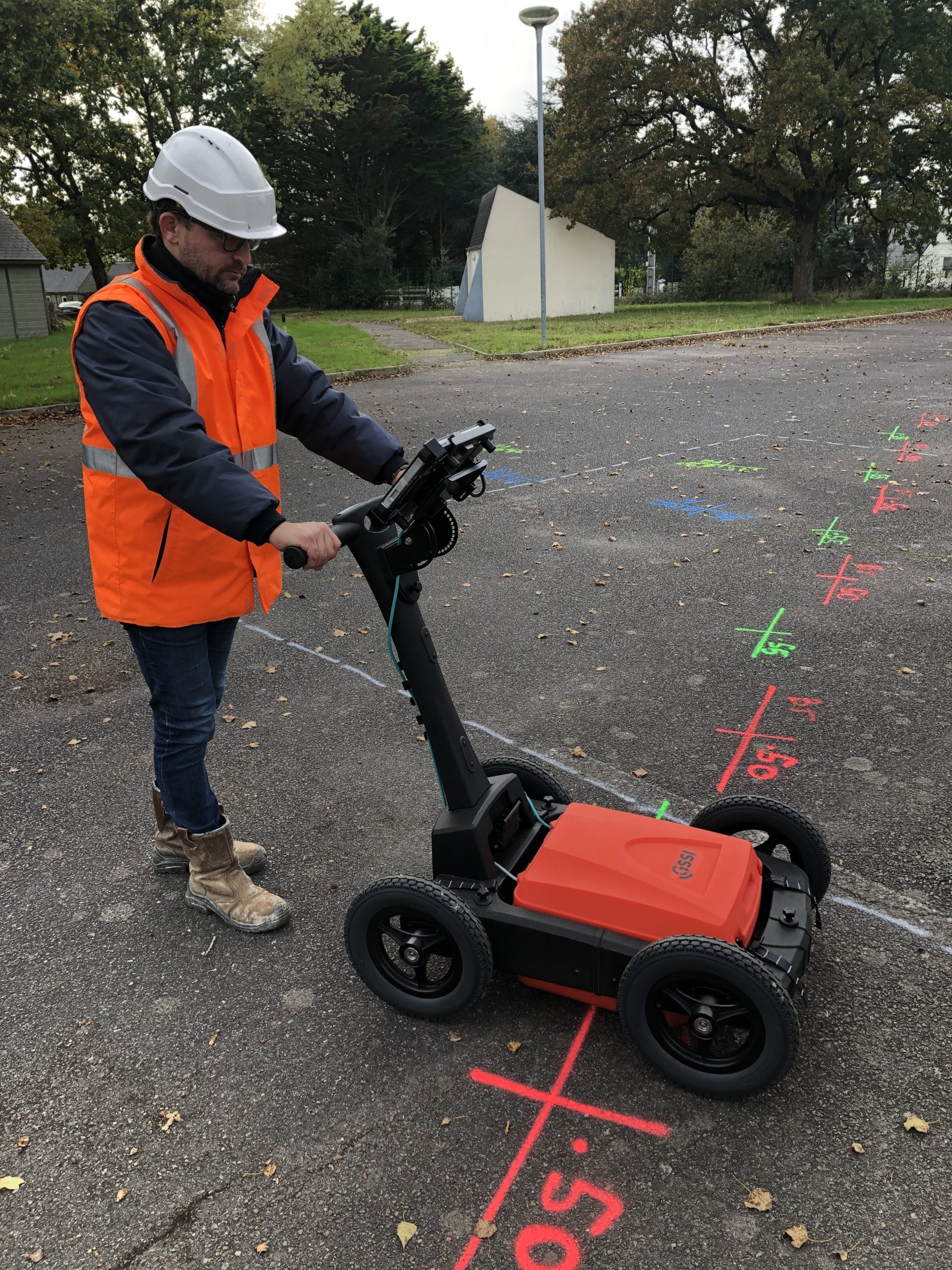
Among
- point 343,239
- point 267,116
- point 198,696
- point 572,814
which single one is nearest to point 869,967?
point 572,814

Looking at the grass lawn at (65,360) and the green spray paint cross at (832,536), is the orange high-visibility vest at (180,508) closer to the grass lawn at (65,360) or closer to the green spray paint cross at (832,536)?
the green spray paint cross at (832,536)

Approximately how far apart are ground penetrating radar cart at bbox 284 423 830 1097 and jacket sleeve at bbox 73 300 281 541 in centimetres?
23

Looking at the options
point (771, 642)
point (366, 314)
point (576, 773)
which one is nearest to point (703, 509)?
point (771, 642)

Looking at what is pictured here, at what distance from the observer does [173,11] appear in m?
25.2

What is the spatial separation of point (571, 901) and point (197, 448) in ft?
4.98

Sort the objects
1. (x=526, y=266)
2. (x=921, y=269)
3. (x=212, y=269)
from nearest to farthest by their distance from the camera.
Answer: (x=212, y=269), (x=526, y=266), (x=921, y=269)

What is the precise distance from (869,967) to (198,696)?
2166 millimetres

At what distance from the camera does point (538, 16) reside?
19.5 m

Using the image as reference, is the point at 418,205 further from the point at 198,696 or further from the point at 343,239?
the point at 198,696

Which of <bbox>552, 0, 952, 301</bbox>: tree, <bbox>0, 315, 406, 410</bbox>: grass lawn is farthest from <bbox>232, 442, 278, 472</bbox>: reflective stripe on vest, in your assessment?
<bbox>552, 0, 952, 301</bbox>: tree

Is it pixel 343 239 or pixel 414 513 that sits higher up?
pixel 343 239

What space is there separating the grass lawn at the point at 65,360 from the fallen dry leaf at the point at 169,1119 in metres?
13.6

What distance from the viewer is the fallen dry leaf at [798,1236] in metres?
2.01

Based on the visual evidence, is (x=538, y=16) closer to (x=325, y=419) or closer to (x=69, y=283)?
(x=325, y=419)
